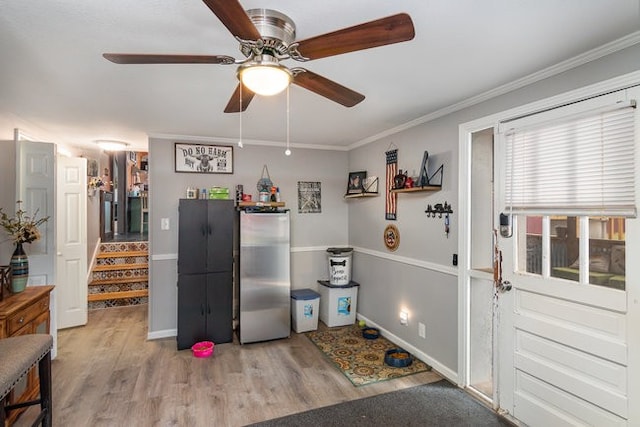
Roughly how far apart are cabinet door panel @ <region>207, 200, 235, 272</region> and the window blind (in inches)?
107

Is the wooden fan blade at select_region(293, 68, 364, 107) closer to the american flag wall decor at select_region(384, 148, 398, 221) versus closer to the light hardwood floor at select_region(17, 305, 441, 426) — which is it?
the american flag wall decor at select_region(384, 148, 398, 221)

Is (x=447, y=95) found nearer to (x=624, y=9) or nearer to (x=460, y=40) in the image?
(x=460, y=40)

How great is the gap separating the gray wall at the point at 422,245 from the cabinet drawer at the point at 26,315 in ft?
10.6

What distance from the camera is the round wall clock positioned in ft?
12.0

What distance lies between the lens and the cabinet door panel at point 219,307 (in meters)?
3.72

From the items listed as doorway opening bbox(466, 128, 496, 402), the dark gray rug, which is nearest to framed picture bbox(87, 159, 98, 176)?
the dark gray rug

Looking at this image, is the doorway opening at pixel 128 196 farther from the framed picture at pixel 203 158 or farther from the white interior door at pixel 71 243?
the framed picture at pixel 203 158

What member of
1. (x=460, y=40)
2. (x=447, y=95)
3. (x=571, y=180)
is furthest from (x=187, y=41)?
(x=571, y=180)

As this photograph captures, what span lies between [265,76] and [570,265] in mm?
2081

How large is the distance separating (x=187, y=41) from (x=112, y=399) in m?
2.68

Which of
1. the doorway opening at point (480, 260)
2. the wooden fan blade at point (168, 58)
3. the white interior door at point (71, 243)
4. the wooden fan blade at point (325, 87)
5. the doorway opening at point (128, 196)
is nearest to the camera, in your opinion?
the wooden fan blade at point (168, 58)

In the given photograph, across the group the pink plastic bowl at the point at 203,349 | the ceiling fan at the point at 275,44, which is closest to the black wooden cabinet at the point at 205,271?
the pink plastic bowl at the point at 203,349

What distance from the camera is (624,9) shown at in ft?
4.89

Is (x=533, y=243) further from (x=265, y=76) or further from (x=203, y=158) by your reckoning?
(x=203, y=158)
